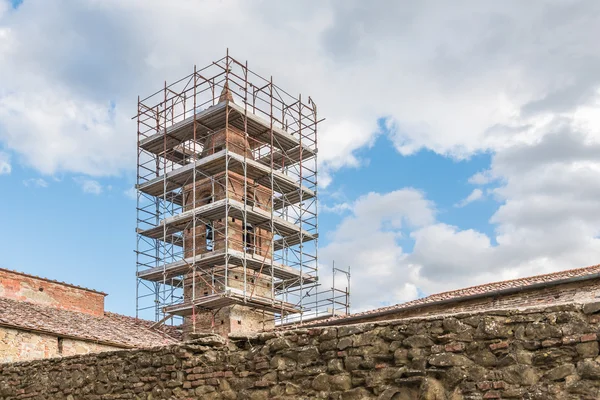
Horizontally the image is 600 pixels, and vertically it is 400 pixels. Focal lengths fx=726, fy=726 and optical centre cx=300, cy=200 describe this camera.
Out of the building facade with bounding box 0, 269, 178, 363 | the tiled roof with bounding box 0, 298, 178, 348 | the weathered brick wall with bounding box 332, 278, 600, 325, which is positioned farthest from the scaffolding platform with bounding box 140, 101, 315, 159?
the weathered brick wall with bounding box 332, 278, 600, 325

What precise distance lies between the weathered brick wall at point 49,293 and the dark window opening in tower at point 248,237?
557cm

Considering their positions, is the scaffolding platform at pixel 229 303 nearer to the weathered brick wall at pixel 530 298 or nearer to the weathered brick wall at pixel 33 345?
the weathered brick wall at pixel 33 345

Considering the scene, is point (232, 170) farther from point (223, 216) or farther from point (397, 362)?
point (397, 362)

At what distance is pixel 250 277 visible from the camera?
2720cm

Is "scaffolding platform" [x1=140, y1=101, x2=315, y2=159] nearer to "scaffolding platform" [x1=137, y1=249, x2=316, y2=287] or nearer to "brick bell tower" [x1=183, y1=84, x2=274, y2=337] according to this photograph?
"brick bell tower" [x1=183, y1=84, x2=274, y2=337]

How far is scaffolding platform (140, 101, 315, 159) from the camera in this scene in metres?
28.0

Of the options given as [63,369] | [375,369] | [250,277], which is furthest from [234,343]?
[250,277]

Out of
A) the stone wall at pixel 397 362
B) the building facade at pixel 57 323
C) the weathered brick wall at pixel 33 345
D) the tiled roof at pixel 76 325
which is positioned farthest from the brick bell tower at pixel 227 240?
the stone wall at pixel 397 362

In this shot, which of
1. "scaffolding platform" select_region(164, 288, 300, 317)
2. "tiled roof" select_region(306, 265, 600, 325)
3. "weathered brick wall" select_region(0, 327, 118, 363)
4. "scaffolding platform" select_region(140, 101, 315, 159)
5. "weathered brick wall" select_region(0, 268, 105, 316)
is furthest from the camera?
"scaffolding platform" select_region(140, 101, 315, 159)

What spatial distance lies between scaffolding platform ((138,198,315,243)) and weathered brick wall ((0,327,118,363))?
855 centimetres

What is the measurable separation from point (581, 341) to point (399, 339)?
1.57m

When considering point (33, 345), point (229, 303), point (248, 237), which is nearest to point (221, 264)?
point (229, 303)

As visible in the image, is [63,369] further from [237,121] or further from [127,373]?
[237,121]

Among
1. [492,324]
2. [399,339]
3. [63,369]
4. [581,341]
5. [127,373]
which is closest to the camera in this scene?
[581,341]
